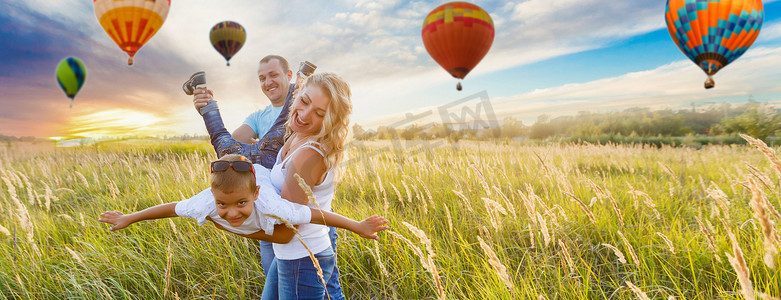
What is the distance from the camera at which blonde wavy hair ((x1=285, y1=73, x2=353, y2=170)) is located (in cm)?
193

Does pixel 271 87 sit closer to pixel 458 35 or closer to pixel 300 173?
pixel 300 173

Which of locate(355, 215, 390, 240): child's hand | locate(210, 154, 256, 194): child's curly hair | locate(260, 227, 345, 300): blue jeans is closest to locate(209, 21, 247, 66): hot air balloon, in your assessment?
locate(260, 227, 345, 300): blue jeans

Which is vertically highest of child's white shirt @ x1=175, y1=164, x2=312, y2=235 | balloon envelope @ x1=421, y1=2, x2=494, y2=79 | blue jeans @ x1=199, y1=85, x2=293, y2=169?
balloon envelope @ x1=421, y1=2, x2=494, y2=79

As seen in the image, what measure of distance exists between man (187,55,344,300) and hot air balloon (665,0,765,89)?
18982 mm

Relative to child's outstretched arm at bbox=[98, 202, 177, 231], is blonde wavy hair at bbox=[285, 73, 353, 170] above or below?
above

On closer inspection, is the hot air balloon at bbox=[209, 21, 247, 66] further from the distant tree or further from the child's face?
the distant tree

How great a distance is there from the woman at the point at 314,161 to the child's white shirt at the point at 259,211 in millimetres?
115

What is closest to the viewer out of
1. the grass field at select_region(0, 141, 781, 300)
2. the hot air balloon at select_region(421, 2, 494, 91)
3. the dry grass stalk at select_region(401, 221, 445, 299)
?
the dry grass stalk at select_region(401, 221, 445, 299)

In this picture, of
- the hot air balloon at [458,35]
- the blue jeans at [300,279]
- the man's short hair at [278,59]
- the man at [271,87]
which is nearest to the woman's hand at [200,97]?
the man at [271,87]

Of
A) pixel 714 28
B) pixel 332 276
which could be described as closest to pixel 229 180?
pixel 332 276

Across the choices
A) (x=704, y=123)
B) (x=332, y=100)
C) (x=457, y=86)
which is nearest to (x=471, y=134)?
(x=457, y=86)

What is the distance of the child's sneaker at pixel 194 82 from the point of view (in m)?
2.51

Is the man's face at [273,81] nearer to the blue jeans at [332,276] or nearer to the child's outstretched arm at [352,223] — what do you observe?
the blue jeans at [332,276]

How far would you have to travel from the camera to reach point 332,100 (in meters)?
2.00
